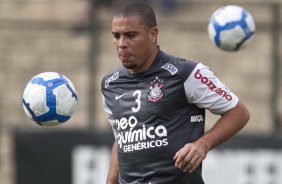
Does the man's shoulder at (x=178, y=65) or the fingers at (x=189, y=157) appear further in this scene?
the man's shoulder at (x=178, y=65)

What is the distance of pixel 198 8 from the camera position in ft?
49.7

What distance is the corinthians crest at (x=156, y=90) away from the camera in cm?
→ 727

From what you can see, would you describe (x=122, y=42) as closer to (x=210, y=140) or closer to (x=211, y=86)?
(x=211, y=86)

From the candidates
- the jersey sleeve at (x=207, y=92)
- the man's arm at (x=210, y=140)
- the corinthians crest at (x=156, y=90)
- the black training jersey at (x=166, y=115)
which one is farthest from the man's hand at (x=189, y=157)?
the corinthians crest at (x=156, y=90)

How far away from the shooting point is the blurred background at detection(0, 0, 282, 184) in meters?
14.0

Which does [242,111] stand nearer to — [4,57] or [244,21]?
[244,21]

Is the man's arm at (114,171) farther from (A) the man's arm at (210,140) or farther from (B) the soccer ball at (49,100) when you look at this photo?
(A) the man's arm at (210,140)

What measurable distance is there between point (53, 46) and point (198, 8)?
94.7 inches

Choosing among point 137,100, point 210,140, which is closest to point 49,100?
point 137,100

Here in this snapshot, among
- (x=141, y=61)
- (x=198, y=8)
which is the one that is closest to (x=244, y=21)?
(x=141, y=61)

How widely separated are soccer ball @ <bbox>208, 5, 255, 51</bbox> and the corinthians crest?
261 cm

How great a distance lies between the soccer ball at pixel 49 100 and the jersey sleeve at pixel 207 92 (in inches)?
43.7

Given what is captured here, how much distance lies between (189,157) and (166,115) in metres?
0.65

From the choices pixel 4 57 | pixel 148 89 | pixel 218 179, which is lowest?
pixel 218 179
